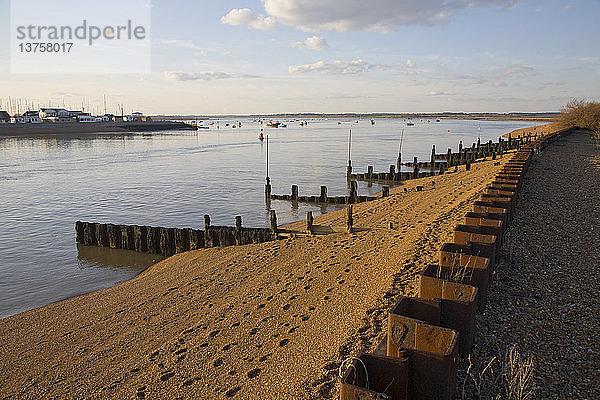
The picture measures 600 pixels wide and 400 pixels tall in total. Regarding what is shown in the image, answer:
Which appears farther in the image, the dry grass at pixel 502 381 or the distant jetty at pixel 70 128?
the distant jetty at pixel 70 128

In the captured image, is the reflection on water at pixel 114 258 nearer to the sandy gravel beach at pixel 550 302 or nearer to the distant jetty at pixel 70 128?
the sandy gravel beach at pixel 550 302

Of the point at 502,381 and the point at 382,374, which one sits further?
the point at 502,381

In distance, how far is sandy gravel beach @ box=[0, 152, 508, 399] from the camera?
6422 millimetres

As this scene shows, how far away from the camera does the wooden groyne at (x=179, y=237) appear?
17.1m

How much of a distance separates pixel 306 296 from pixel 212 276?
4683 mm

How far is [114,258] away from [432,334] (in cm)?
1625

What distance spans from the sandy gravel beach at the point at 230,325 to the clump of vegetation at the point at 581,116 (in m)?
68.4

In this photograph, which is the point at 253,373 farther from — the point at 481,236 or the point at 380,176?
the point at 380,176

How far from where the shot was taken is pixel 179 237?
1764 cm

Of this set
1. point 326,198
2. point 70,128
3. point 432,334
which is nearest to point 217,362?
point 432,334

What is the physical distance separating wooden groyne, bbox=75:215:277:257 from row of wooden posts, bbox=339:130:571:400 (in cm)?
1082

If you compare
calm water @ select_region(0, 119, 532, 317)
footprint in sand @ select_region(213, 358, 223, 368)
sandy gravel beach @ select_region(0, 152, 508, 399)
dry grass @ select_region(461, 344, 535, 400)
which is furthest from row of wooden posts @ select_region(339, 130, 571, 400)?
calm water @ select_region(0, 119, 532, 317)

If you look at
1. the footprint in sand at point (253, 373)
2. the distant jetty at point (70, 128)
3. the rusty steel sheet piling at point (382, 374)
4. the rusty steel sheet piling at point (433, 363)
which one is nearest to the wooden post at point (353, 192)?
the footprint in sand at point (253, 373)

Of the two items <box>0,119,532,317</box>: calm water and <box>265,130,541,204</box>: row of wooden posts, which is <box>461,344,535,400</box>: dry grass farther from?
<box>265,130,541,204</box>: row of wooden posts
